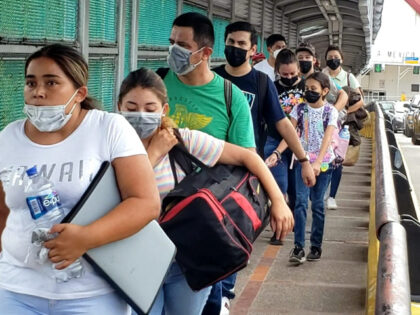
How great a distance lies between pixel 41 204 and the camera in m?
2.97

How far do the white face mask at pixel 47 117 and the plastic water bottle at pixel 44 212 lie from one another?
0.50 feet

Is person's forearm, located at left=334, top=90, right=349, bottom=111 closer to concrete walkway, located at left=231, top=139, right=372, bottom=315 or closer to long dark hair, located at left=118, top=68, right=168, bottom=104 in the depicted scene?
concrete walkway, located at left=231, top=139, right=372, bottom=315

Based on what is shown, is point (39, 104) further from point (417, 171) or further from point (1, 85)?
point (417, 171)

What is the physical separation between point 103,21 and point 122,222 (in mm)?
4376

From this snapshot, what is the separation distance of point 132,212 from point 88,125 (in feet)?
1.14

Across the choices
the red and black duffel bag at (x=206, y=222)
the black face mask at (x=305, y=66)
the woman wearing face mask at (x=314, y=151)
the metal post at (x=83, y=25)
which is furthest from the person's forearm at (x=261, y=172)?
the black face mask at (x=305, y=66)

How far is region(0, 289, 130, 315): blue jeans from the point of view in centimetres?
303

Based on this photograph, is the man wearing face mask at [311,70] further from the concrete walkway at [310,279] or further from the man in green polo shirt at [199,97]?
the man in green polo shirt at [199,97]

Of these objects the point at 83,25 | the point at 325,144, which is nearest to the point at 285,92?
the point at 325,144

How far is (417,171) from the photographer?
73.6ft

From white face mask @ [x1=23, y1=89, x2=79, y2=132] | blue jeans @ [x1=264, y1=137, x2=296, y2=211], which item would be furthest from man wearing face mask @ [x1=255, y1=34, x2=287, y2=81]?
white face mask @ [x1=23, y1=89, x2=79, y2=132]

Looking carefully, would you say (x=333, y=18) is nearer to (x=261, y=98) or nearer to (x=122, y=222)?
(x=261, y=98)

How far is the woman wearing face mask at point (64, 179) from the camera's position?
302cm

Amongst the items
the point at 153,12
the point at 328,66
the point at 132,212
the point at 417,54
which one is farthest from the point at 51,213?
the point at 417,54
